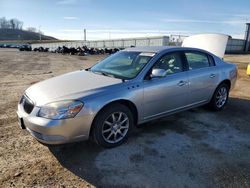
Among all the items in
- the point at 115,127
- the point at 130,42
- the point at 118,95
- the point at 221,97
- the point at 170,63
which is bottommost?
the point at 115,127

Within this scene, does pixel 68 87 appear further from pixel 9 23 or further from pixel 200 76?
pixel 9 23

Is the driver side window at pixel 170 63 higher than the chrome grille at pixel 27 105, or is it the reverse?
the driver side window at pixel 170 63

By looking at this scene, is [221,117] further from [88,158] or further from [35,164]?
[35,164]

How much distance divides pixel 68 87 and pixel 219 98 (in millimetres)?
3662

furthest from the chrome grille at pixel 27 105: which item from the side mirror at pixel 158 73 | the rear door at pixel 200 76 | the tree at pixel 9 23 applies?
the tree at pixel 9 23

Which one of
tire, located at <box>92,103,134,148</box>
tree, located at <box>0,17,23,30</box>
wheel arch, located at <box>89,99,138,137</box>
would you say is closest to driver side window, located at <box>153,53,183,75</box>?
wheel arch, located at <box>89,99,138,137</box>

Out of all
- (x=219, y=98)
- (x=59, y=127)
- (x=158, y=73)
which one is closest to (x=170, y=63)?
(x=158, y=73)

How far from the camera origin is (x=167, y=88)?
164 inches

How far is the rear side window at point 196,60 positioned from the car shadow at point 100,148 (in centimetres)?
112

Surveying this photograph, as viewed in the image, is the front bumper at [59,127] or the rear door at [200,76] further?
the rear door at [200,76]

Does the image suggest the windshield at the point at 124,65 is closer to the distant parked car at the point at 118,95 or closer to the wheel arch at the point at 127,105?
the distant parked car at the point at 118,95

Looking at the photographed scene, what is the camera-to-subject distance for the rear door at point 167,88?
396 cm

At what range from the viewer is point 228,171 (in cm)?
312

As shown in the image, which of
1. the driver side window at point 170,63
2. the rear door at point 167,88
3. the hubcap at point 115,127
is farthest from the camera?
the driver side window at point 170,63
